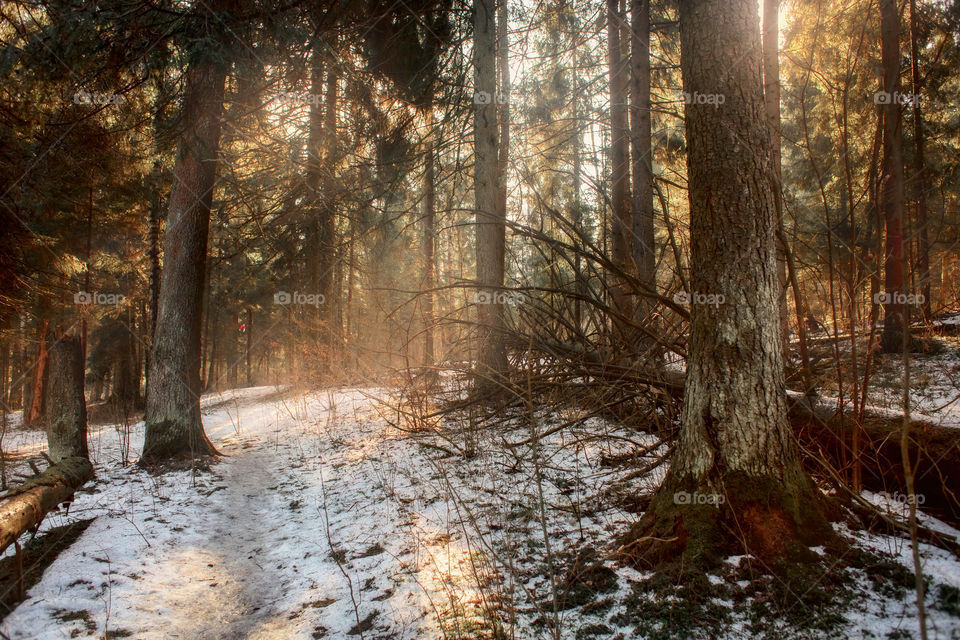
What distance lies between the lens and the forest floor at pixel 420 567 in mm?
2174

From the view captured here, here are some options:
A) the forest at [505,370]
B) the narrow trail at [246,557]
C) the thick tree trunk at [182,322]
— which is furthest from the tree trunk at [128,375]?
the narrow trail at [246,557]

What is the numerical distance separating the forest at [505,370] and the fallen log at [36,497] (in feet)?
→ 0.16

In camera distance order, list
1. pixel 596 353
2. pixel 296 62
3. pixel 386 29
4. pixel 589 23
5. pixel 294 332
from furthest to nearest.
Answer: pixel 294 332 < pixel 589 23 < pixel 386 29 < pixel 296 62 < pixel 596 353

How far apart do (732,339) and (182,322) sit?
6.83 meters

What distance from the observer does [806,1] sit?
7.14 m

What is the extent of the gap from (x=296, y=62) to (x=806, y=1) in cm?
736

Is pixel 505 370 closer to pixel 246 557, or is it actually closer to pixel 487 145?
pixel 246 557

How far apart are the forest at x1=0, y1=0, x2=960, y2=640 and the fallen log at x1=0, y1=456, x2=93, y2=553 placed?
0.16 ft

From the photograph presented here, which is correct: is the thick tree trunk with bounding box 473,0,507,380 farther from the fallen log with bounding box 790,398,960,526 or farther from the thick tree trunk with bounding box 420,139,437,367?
the fallen log with bounding box 790,398,960,526

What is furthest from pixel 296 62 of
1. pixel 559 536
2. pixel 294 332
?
pixel 294 332

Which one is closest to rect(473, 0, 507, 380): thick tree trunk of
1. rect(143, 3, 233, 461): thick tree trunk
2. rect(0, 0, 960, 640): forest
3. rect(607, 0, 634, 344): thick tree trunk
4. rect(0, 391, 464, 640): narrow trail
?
rect(0, 0, 960, 640): forest

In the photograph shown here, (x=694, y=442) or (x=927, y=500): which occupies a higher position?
(x=694, y=442)

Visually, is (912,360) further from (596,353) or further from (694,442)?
(694,442)

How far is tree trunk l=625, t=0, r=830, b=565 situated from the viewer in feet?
8.34
